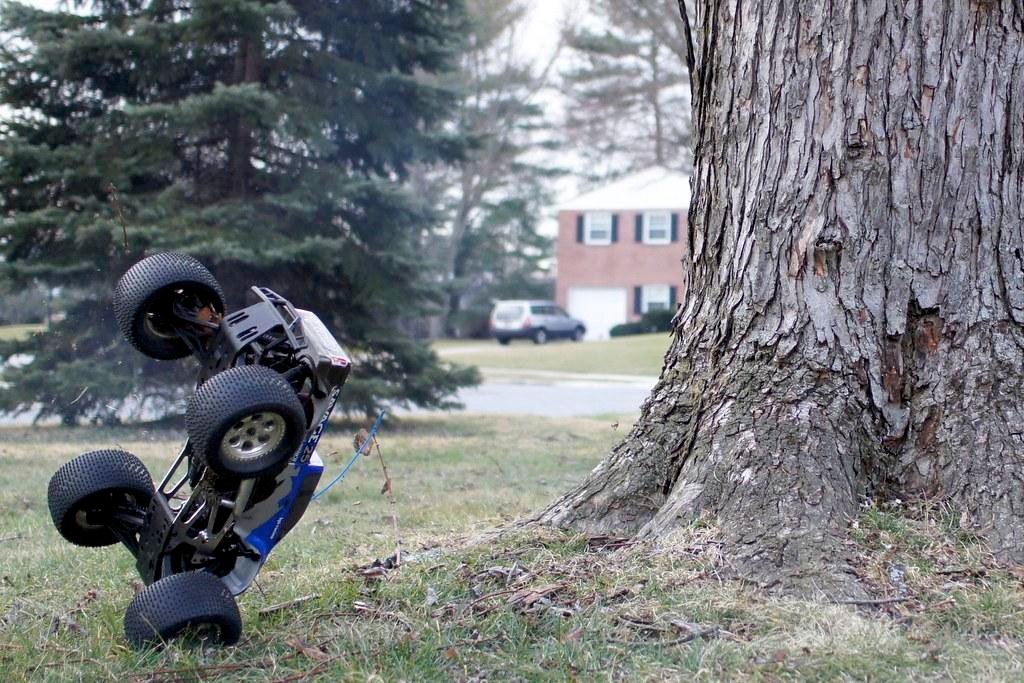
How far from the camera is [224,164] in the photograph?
13312mm

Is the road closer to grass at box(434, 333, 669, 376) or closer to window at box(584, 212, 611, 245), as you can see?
grass at box(434, 333, 669, 376)

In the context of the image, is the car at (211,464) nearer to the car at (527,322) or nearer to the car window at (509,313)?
the car at (527,322)

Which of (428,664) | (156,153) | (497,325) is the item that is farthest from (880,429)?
(497,325)

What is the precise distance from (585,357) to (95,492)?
26.6 m

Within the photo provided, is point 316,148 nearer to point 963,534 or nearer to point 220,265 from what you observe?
point 220,265

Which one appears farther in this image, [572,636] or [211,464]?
[572,636]

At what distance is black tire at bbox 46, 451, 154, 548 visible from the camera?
3.86 m

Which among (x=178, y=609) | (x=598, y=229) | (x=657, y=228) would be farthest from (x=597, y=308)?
(x=178, y=609)

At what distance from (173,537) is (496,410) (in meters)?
12.8

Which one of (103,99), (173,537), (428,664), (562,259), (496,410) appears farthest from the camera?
(562,259)

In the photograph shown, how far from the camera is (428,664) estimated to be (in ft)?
11.5

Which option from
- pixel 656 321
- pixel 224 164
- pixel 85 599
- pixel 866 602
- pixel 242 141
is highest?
pixel 242 141

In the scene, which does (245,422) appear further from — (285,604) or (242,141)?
(242,141)

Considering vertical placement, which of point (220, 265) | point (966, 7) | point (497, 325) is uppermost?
point (966, 7)
